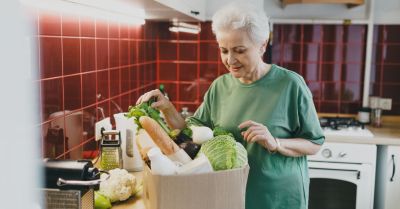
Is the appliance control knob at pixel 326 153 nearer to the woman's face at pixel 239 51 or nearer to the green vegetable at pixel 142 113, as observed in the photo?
the woman's face at pixel 239 51

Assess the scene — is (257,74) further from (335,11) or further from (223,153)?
(335,11)

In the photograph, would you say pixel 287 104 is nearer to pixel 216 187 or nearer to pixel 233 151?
pixel 233 151

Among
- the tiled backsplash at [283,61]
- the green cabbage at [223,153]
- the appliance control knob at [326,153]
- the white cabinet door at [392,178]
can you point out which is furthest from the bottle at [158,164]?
the white cabinet door at [392,178]

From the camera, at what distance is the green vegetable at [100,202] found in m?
1.28

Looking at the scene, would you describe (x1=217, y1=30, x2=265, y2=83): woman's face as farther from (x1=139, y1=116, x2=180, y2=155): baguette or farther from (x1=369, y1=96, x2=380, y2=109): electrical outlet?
(x1=369, y1=96, x2=380, y2=109): electrical outlet

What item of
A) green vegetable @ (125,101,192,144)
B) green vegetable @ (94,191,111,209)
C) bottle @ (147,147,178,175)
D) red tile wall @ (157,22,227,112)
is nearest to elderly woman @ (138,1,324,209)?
Answer: green vegetable @ (125,101,192,144)

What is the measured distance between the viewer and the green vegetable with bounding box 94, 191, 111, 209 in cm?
128

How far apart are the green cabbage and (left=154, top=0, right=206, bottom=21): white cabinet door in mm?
499

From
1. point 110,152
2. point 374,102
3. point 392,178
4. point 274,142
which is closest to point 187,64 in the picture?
point 374,102

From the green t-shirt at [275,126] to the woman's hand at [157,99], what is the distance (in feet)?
0.69

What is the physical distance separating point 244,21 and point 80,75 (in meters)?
0.69

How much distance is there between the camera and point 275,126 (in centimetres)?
153

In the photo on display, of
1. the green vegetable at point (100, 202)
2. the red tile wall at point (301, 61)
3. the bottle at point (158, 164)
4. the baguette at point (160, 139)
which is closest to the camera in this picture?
the bottle at point (158, 164)

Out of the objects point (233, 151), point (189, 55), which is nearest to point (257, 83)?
point (233, 151)
